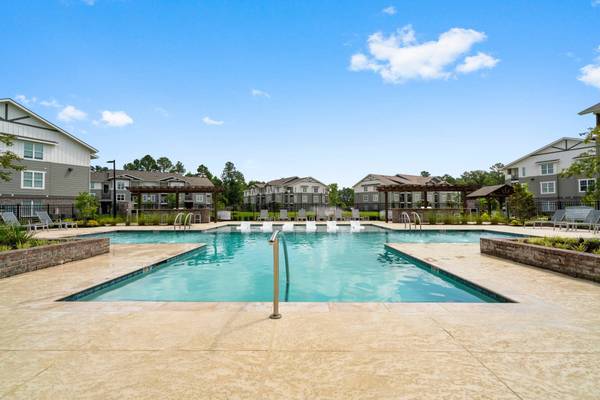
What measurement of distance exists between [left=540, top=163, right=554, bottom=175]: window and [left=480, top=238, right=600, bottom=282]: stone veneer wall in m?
33.7

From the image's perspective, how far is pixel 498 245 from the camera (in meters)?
8.77

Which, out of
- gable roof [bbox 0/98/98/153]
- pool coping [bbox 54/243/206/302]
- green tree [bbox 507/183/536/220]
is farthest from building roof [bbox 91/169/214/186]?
green tree [bbox 507/183/536/220]

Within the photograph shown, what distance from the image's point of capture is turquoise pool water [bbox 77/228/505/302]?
6102mm

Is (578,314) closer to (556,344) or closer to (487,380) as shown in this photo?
(556,344)

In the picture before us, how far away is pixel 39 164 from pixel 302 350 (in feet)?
99.9

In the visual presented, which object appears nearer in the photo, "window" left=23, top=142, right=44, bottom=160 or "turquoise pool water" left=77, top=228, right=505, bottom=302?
"turquoise pool water" left=77, top=228, right=505, bottom=302

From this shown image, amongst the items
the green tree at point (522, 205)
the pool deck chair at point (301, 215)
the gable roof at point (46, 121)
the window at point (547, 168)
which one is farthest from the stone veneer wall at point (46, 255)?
the window at point (547, 168)

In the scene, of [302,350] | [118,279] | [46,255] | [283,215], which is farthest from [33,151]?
[302,350]

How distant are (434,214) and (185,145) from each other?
78.3ft

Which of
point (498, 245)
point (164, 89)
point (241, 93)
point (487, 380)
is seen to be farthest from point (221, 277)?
point (241, 93)

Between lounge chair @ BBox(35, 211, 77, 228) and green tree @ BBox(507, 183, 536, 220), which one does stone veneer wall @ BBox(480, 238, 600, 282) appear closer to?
green tree @ BBox(507, 183, 536, 220)

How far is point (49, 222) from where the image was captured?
19328 millimetres

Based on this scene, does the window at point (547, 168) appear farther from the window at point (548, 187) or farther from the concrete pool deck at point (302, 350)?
the concrete pool deck at point (302, 350)

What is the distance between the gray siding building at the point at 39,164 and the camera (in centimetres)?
2245
